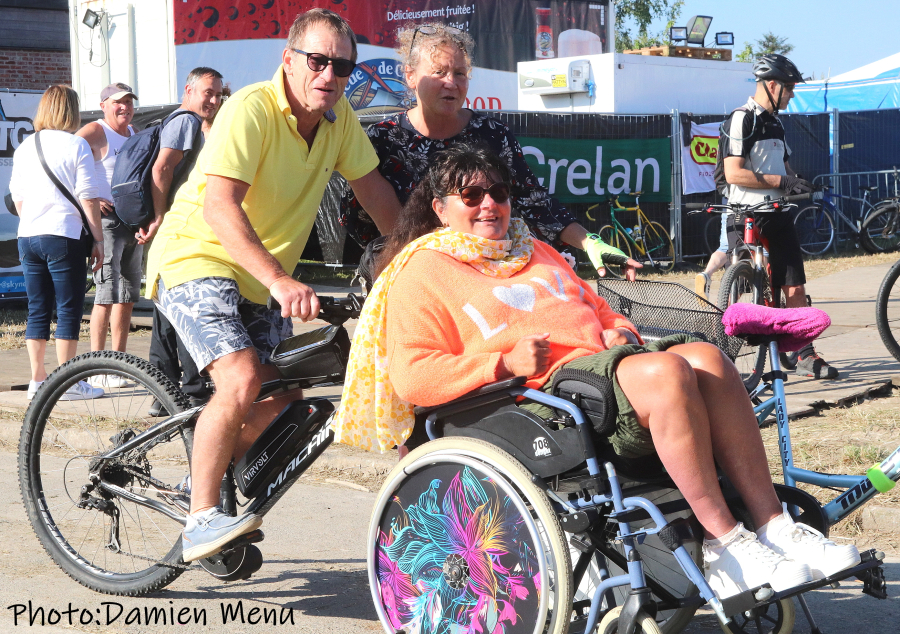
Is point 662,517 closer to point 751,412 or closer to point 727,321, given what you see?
point 751,412

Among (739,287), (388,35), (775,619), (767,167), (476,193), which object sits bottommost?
(775,619)

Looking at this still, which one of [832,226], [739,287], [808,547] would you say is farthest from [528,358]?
[832,226]

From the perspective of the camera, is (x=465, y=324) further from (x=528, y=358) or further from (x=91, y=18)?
(x=91, y=18)

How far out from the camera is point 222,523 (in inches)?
122

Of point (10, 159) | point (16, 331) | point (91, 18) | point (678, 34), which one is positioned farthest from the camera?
point (678, 34)

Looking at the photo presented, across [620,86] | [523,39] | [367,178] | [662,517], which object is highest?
[523,39]

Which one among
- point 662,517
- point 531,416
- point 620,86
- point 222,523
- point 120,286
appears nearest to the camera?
point 662,517

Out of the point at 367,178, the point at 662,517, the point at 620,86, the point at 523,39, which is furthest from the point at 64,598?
the point at 523,39

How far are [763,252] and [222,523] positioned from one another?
4733 mm

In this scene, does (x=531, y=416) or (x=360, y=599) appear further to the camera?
(x=360, y=599)

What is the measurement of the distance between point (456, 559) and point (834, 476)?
4.19ft

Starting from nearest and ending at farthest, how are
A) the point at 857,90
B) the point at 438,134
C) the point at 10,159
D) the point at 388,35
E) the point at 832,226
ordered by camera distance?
the point at 438,134, the point at 10,159, the point at 832,226, the point at 388,35, the point at 857,90

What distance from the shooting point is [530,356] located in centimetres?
261

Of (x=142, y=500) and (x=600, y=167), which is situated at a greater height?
(x=600, y=167)
